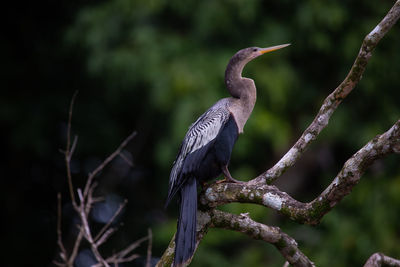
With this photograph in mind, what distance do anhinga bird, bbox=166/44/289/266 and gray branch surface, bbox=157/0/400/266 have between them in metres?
0.14

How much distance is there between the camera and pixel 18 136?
245 inches

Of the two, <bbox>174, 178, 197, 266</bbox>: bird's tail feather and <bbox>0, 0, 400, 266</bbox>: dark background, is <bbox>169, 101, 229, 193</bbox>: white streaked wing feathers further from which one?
<bbox>0, 0, 400, 266</bbox>: dark background

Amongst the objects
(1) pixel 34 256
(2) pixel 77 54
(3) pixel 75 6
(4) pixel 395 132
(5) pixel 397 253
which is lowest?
(1) pixel 34 256

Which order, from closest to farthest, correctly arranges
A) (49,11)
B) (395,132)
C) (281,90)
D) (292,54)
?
(395,132) → (281,90) → (292,54) → (49,11)

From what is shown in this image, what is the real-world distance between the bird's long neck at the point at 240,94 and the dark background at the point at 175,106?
155 centimetres

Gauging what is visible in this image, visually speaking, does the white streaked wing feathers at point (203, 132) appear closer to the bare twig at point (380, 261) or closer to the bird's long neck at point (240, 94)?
the bird's long neck at point (240, 94)

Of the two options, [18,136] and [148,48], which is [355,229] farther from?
[18,136]

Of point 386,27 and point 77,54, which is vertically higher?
point 386,27

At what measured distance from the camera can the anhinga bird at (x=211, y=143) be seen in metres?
3.18

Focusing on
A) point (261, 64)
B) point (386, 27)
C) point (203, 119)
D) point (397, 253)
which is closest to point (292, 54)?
point (261, 64)

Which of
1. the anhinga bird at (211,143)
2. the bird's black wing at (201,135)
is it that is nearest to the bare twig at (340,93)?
the anhinga bird at (211,143)

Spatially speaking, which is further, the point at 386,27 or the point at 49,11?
the point at 49,11

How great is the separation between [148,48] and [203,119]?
226 centimetres

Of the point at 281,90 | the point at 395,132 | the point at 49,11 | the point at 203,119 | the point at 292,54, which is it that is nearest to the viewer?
the point at 395,132
